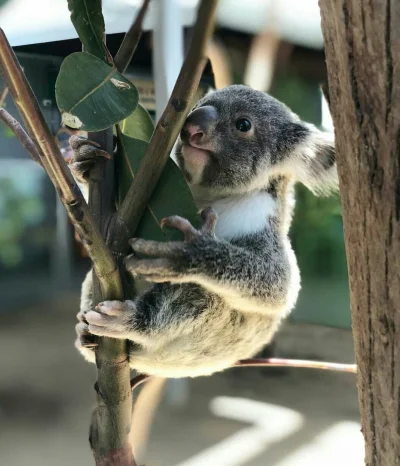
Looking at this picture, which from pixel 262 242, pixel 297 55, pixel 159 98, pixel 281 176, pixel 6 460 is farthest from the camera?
pixel 297 55

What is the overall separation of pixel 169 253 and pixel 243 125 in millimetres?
423

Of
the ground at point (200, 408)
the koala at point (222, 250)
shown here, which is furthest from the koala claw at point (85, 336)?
the ground at point (200, 408)

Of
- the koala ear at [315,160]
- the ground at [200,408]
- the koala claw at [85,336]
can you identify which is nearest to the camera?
the koala claw at [85,336]

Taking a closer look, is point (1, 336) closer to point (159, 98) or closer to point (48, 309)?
point (48, 309)

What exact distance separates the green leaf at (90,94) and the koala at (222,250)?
161 millimetres

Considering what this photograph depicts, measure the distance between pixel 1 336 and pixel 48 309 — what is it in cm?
29

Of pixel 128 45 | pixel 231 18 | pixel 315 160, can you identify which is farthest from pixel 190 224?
pixel 231 18

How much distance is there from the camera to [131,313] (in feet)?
2.84

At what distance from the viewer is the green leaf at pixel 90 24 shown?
731 mm

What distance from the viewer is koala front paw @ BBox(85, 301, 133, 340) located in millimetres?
803

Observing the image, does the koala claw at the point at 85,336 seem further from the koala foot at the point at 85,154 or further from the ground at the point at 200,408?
the ground at the point at 200,408

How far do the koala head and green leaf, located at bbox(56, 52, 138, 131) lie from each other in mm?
383

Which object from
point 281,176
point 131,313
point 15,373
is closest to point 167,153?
point 131,313

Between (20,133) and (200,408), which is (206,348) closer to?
(20,133)
